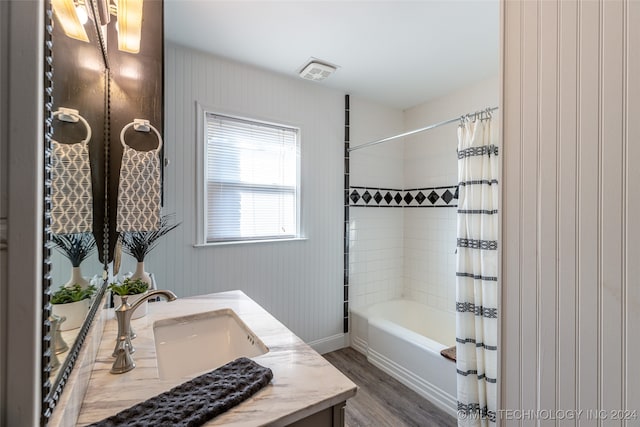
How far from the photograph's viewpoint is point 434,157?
9.43 ft

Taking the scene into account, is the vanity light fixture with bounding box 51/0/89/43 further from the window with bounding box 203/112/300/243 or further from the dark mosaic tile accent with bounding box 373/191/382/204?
the dark mosaic tile accent with bounding box 373/191/382/204

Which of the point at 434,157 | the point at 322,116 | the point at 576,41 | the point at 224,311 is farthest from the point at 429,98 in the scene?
the point at 224,311

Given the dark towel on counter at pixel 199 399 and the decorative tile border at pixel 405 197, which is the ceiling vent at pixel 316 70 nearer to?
the decorative tile border at pixel 405 197

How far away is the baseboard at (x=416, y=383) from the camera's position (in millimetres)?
1899

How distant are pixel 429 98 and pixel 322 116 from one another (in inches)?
46.4

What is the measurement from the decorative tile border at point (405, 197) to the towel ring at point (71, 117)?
227 cm

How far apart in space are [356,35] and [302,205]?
1.40 meters

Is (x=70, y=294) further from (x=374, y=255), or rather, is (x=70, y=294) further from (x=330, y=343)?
(x=374, y=255)

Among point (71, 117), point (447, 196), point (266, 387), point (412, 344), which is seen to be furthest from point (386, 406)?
point (71, 117)

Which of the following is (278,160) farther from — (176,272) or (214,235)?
(176,272)

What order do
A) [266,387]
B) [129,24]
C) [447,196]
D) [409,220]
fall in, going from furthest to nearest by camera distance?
[409,220]
[447,196]
[129,24]
[266,387]

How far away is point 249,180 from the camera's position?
A: 2354 mm

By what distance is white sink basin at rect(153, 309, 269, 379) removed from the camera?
114 cm

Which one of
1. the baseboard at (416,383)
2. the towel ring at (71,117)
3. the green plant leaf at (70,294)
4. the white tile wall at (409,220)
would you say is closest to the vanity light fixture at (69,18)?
the towel ring at (71,117)
